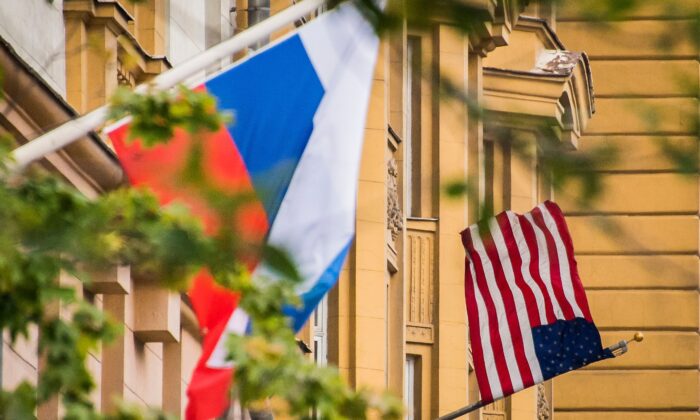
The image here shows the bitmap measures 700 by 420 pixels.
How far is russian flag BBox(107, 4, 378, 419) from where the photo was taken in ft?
53.0

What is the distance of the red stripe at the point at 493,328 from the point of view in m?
25.8

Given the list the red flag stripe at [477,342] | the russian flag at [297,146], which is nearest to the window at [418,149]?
the red flag stripe at [477,342]

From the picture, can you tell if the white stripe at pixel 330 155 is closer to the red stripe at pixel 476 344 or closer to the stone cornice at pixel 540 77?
the red stripe at pixel 476 344

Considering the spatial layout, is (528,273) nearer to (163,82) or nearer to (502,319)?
(502,319)

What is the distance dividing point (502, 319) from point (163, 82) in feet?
38.0

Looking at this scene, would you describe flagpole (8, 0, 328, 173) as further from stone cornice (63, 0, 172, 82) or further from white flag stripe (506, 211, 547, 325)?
white flag stripe (506, 211, 547, 325)

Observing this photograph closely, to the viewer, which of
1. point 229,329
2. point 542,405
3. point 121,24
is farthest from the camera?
point 542,405

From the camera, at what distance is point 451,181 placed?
780 cm

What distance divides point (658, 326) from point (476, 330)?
933 inches

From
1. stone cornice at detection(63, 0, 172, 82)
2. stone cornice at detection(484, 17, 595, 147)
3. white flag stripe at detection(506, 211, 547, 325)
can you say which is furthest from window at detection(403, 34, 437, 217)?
stone cornice at detection(63, 0, 172, 82)

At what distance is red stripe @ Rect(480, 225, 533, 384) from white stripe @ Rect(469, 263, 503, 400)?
23 cm

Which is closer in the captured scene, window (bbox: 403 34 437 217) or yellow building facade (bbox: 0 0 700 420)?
yellow building facade (bbox: 0 0 700 420)

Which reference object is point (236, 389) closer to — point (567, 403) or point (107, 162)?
point (107, 162)

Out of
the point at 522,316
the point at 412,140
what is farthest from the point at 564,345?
the point at 412,140
